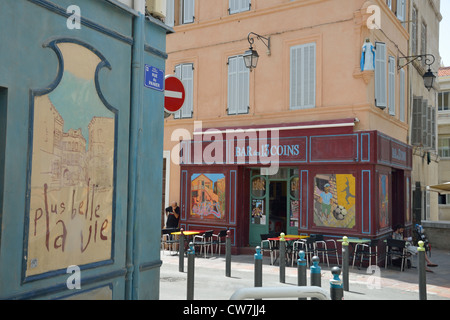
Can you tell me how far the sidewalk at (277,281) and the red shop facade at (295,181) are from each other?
5.02 ft

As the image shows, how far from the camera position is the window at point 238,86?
587 inches

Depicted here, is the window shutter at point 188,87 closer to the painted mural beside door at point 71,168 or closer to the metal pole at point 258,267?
the metal pole at point 258,267

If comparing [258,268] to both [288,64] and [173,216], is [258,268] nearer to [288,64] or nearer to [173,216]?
[173,216]

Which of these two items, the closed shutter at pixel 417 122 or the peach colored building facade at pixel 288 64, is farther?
the closed shutter at pixel 417 122

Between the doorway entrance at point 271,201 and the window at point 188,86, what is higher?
the window at point 188,86

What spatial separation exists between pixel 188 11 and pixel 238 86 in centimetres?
367

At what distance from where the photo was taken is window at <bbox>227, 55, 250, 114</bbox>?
14.9m

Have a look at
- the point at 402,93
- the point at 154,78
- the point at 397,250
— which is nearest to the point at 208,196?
the point at 397,250

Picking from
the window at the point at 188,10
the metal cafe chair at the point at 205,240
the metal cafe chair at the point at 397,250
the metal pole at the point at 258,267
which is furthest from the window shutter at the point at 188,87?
the metal pole at the point at 258,267

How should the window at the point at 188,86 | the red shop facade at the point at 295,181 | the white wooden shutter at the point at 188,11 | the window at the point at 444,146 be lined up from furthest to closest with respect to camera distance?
the window at the point at 444,146 → the white wooden shutter at the point at 188,11 → the window at the point at 188,86 → the red shop facade at the point at 295,181

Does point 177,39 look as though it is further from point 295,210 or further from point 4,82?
point 4,82

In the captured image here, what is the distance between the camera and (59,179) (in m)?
4.26

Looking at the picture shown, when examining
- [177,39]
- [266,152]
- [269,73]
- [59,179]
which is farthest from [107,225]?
[177,39]
